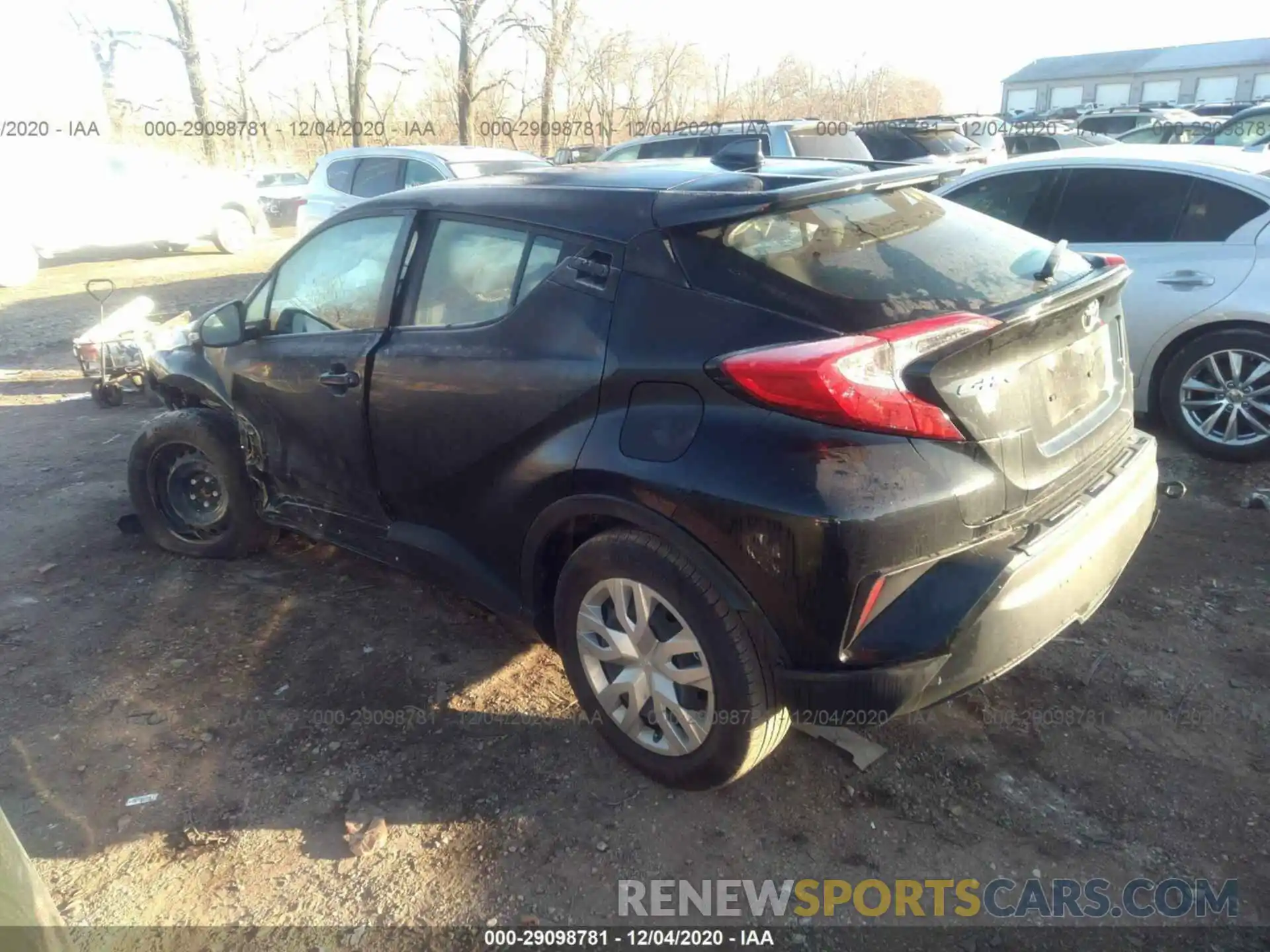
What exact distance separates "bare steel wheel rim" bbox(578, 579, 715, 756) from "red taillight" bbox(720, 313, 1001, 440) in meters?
0.67

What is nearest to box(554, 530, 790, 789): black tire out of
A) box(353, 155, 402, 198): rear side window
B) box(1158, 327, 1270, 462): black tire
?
box(1158, 327, 1270, 462): black tire

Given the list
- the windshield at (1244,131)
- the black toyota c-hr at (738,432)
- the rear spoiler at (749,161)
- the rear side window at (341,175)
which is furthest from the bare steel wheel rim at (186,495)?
the windshield at (1244,131)

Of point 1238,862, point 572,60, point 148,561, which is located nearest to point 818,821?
point 1238,862

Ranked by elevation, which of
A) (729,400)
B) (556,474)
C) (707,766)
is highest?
(729,400)

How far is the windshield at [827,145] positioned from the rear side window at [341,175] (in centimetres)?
523

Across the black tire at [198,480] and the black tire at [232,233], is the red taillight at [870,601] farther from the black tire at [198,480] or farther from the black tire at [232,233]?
the black tire at [232,233]

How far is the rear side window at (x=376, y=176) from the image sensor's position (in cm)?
1032

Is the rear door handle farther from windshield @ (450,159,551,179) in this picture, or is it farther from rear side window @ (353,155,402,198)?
rear side window @ (353,155,402,198)

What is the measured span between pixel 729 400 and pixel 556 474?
0.65m

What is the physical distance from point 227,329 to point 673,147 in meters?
8.70

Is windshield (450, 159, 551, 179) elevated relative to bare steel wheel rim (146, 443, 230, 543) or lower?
elevated

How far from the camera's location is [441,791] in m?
2.80

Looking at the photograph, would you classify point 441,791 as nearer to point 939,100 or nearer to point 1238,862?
point 1238,862

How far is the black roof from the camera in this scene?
8.23 feet
